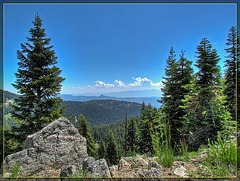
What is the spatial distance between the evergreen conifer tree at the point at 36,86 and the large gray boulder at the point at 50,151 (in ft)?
8.82

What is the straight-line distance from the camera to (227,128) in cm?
320

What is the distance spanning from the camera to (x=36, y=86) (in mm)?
5059

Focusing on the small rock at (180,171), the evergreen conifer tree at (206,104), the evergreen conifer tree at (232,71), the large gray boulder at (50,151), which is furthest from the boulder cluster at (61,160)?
the evergreen conifer tree at (232,71)

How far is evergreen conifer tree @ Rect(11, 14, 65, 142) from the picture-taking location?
4.95 metres

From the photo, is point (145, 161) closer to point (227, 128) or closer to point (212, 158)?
point (212, 158)

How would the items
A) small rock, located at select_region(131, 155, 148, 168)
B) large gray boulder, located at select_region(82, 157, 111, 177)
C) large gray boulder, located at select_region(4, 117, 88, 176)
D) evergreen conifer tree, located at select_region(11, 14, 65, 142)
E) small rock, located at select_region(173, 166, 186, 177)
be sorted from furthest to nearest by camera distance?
1. evergreen conifer tree, located at select_region(11, 14, 65, 142)
2. large gray boulder, located at select_region(4, 117, 88, 176)
3. small rock, located at select_region(131, 155, 148, 168)
4. large gray boulder, located at select_region(82, 157, 111, 177)
5. small rock, located at select_region(173, 166, 186, 177)

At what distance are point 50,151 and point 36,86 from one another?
3.62m

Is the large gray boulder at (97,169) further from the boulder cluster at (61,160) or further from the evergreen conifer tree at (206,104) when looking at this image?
the evergreen conifer tree at (206,104)

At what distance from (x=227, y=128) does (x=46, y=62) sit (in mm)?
7581

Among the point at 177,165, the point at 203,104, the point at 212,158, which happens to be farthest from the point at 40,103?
the point at 203,104

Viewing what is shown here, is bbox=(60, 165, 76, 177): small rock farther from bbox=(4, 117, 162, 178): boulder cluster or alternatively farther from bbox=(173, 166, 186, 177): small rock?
bbox=(173, 166, 186, 177): small rock

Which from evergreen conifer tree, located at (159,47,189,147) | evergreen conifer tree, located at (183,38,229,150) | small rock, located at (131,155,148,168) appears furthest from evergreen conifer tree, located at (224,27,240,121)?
small rock, located at (131,155,148,168)

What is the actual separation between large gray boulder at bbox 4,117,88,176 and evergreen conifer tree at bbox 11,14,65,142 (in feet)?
8.82

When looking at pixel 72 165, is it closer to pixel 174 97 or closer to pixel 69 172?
pixel 69 172
